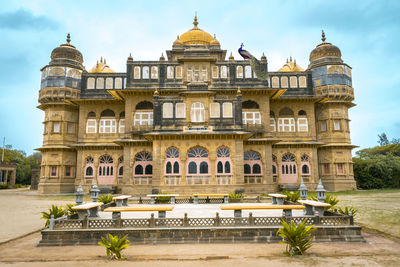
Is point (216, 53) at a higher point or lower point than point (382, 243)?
higher

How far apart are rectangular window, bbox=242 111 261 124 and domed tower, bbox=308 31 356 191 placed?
773 cm

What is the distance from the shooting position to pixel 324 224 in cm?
1036

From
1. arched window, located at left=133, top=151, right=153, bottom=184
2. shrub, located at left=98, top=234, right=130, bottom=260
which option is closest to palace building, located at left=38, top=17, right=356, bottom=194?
arched window, located at left=133, top=151, right=153, bottom=184

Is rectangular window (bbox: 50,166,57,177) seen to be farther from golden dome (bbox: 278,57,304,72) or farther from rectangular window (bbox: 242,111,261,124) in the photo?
golden dome (bbox: 278,57,304,72)

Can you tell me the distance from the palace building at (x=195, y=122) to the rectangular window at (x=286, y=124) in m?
0.11

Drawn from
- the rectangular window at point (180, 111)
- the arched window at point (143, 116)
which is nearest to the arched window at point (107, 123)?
the arched window at point (143, 116)

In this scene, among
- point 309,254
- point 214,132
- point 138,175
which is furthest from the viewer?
point 138,175

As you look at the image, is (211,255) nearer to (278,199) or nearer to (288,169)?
(278,199)

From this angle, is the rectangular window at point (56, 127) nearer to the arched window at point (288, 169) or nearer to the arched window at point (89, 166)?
the arched window at point (89, 166)

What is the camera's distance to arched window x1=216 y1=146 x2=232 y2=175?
83.9ft

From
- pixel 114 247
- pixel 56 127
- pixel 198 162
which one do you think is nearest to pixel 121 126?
pixel 56 127

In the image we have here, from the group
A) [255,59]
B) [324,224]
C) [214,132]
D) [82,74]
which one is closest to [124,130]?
[82,74]

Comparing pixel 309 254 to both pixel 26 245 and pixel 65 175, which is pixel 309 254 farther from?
pixel 65 175

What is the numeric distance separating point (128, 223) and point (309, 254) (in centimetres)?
612
